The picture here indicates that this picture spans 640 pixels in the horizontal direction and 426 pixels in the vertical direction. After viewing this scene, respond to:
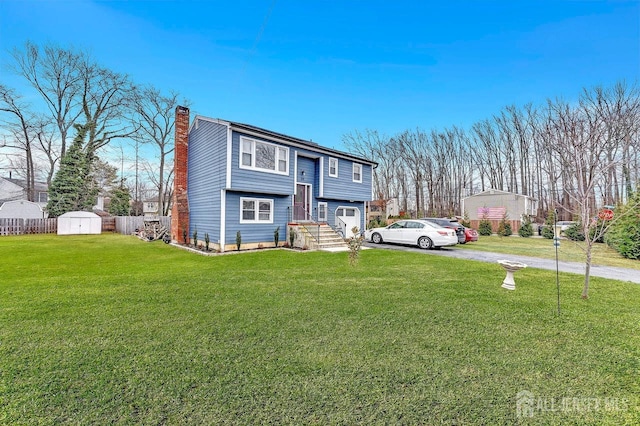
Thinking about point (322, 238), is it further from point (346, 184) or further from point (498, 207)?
point (498, 207)

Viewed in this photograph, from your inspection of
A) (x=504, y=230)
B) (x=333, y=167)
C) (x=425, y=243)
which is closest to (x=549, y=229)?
(x=504, y=230)

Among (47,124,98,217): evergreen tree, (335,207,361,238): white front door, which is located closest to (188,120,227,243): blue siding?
(335,207,361,238): white front door

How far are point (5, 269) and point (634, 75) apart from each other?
32.3m

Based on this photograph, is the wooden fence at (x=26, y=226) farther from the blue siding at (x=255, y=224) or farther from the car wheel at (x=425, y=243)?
the car wheel at (x=425, y=243)

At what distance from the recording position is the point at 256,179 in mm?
12094

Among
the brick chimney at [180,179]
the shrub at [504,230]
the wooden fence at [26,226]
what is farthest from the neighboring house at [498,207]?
the wooden fence at [26,226]

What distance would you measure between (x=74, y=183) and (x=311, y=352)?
2891 centimetres

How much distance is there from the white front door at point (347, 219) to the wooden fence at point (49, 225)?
426 inches

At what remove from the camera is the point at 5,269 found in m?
7.30

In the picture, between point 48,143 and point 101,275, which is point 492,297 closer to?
point 101,275

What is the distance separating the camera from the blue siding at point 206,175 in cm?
1180

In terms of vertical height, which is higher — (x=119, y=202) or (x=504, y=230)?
(x=119, y=202)

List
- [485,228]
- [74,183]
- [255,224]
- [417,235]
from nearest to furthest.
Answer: [255,224] → [417,235] → [74,183] → [485,228]

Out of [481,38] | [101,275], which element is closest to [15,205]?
[101,275]
